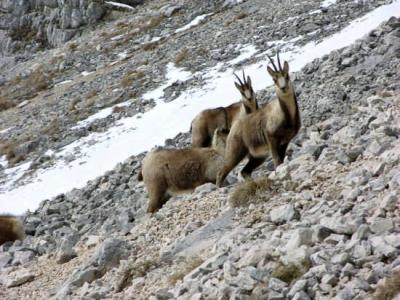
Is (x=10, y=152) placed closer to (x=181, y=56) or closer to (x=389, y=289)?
(x=181, y=56)

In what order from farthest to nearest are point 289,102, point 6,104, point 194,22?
point 194,22
point 6,104
point 289,102

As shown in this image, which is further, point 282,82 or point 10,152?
point 10,152


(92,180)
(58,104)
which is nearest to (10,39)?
(58,104)

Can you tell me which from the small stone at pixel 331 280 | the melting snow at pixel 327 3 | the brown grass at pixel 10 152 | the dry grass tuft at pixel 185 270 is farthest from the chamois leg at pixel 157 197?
the melting snow at pixel 327 3

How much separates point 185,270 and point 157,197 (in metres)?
3.40

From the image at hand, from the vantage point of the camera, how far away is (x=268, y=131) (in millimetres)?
8953

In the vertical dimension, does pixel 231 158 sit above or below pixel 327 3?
above

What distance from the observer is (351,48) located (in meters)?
14.7

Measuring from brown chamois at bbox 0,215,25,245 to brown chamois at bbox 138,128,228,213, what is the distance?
142 inches

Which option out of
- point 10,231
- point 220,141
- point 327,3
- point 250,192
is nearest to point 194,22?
point 327,3

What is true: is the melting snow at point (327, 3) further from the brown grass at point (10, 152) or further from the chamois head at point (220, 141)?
the chamois head at point (220, 141)

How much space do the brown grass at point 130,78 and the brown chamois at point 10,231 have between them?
43.0 feet

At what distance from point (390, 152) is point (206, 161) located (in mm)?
3815

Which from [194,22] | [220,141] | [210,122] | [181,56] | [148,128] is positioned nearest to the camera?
[220,141]
